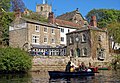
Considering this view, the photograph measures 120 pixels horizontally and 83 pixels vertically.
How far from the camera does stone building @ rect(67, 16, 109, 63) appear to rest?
208ft

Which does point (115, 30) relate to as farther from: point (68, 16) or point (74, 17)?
point (68, 16)

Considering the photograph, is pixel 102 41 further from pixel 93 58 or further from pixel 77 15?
pixel 77 15

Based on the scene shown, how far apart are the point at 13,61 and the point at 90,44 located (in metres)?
22.8

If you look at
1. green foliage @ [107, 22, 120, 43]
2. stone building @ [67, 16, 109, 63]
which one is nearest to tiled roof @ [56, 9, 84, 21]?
green foliage @ [107, 22, 120, 43]

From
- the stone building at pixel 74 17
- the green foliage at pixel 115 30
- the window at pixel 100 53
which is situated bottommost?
the window at pixel 100 53

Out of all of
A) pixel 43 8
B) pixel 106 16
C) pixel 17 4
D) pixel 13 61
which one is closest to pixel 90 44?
pixel 13 61

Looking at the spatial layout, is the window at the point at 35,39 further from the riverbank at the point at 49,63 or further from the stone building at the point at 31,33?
the riverbank at the point at 49,63

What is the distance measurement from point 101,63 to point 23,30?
2151 cm

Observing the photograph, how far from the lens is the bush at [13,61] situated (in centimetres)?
4647

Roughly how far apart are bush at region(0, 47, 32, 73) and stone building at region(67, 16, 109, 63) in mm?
18120

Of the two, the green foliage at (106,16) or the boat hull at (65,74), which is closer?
the boat hull at (65,74)

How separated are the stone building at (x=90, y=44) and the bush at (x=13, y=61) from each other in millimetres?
18120

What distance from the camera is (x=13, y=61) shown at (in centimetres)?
4684

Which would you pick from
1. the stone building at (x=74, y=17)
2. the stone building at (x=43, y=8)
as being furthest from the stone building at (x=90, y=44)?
the stone building at (x=43, y=8)
